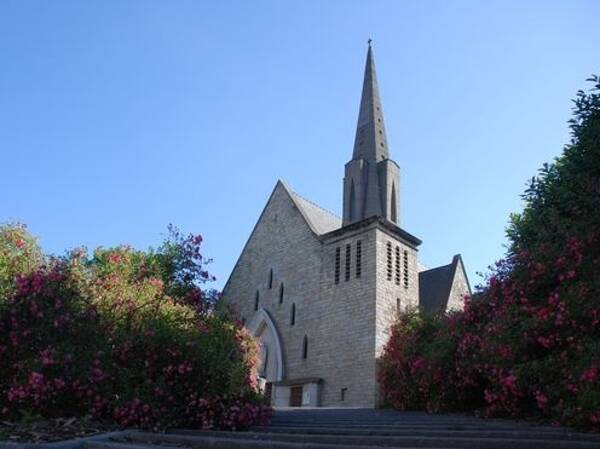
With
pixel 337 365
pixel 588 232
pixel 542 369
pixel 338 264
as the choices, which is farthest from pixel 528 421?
pixel 338 264

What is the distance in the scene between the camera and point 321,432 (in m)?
6.12

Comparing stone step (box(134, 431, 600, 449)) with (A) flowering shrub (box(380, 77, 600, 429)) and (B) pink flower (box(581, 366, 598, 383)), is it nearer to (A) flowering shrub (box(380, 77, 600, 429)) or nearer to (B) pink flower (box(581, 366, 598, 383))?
(B) pink flower (box(581, 366, 598, 383))

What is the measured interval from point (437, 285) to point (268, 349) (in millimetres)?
9419

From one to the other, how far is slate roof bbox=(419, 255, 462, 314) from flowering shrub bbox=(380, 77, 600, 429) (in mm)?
15033

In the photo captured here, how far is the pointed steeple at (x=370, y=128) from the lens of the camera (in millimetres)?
30406

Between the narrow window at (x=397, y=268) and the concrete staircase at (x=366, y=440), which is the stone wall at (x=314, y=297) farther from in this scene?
the concrete staircase at (x=366, y=440)

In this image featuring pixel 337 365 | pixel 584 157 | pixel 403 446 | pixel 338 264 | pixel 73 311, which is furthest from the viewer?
pixel 338 264

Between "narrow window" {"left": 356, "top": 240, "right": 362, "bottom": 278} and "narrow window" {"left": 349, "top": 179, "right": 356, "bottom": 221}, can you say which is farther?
"narrow window" {"left": 349, "top": 179, "right": 356, "bottom": 221}

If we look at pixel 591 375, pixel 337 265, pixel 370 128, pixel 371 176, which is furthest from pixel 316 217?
pixel 591 375

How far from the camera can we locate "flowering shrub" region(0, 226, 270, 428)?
689 cm

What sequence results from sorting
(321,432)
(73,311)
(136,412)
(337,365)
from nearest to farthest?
(321,432), (136,412), (73,311), (337,365)

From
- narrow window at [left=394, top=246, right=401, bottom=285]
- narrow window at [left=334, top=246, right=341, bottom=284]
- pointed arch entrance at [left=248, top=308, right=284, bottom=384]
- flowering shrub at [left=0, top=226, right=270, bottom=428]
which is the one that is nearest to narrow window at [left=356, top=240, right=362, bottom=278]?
narrow window at [left=334, top=246, right=341, bottom=284]

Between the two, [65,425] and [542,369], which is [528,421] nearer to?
[542,369]

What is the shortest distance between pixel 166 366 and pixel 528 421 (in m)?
5.10
